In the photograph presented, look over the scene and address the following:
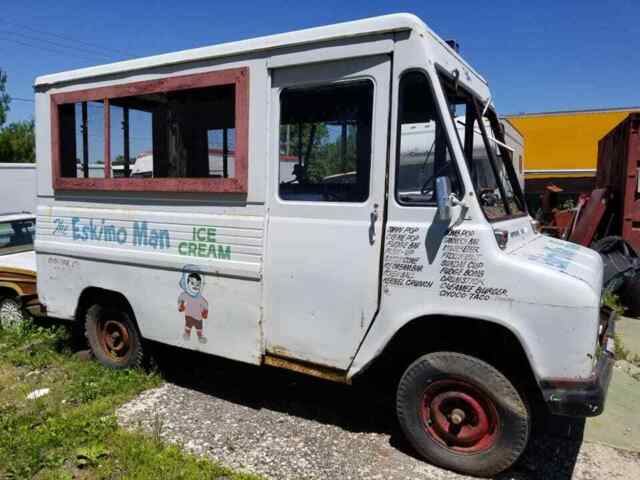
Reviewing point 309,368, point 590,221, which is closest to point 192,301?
point 309,368

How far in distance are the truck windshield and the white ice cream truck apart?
0.02 m

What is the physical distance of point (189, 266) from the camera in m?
4.25

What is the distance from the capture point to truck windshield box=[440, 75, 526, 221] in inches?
137

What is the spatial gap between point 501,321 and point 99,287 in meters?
3.49

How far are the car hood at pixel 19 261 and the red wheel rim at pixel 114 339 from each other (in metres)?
1.88

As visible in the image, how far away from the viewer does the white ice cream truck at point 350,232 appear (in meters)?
3.22

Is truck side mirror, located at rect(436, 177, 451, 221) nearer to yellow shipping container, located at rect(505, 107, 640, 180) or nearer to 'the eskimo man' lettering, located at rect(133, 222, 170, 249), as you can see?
'the eskimo man' lettering, located at rect(133, 222, 170, 249)

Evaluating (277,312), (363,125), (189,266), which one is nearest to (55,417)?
(189,266)

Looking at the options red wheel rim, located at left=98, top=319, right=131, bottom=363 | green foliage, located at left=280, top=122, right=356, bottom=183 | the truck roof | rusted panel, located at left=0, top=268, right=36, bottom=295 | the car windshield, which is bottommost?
red wheel rim, located at left=98, top=319, right=131, bottom=363

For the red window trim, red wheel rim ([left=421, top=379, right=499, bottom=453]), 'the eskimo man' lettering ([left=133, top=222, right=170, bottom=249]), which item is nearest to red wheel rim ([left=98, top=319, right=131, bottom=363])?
'the eskimo man' lettering ([left=133, top=222, right=170, bottom=249])

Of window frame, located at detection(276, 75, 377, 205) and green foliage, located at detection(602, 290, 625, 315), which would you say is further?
green foliage, located at detection(602, 290, 625, 315)

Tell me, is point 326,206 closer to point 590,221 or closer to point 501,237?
point 501,237

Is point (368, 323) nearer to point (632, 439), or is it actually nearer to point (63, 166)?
point (632, 439)

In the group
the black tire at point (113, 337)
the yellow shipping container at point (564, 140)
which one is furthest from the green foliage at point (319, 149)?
the yellow shipping container at point (564, 140)
